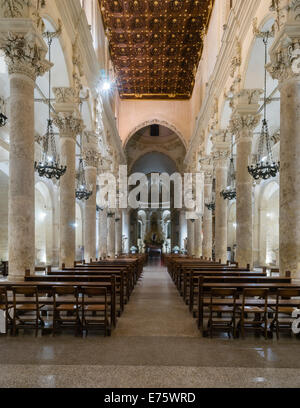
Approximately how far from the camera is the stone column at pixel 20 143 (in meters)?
7.49

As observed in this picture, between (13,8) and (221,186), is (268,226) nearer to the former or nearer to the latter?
(221,186)

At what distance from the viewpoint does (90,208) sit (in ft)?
53.1

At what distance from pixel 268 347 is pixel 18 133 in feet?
21.3

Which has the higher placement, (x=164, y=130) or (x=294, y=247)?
(x=164, y=130)

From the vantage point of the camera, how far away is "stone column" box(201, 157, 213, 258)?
20034 mm

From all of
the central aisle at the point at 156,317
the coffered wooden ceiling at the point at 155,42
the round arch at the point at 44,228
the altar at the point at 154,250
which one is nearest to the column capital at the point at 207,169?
the coffered wooden ceiling at the point at 155,42

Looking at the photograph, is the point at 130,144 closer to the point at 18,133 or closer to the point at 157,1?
the point at 157,1

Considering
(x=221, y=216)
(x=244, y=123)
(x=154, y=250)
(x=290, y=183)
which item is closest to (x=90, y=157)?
(x=221, y=216)

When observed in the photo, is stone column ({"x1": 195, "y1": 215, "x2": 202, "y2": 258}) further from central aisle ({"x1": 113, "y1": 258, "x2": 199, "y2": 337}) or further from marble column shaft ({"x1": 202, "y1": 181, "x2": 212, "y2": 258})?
central aisle ({"x1": 113, "y1": 258, "x2": 199, "y2": 337})

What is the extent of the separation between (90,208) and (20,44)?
943 cm

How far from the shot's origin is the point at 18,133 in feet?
24.8

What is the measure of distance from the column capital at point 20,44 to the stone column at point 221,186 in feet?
33.8

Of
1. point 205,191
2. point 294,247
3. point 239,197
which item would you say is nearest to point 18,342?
point 294,247

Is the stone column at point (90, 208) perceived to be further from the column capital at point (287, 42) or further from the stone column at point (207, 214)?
the column capital at point (287, 42)
